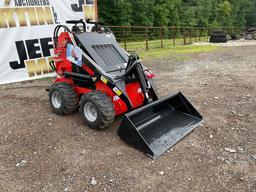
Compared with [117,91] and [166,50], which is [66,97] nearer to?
[117,91]

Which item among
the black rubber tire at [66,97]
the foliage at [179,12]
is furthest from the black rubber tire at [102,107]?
the foliage at [179,12]

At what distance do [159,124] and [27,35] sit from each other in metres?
5.07

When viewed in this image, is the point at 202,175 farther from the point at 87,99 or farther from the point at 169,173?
the point at 87,99

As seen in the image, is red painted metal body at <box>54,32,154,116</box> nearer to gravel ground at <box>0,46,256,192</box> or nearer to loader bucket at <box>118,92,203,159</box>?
loader bucket at <box>118,92,203,159</box>

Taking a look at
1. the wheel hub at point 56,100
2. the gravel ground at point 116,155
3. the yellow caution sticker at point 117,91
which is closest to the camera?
the gravel ground at point 116,155

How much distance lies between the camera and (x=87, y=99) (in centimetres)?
351

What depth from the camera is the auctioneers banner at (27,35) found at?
259 inches

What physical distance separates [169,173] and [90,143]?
1170 mm

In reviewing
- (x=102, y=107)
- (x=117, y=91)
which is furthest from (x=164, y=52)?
(x=102, y=107)

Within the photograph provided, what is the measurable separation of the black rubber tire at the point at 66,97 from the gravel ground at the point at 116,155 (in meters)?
0.15

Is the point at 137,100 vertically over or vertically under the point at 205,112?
over

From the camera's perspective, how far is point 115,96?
352cm

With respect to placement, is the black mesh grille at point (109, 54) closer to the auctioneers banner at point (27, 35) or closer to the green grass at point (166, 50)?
the auctioneers banner at point (27, 35)

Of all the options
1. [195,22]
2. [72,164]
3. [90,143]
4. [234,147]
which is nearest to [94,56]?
[90,143]
